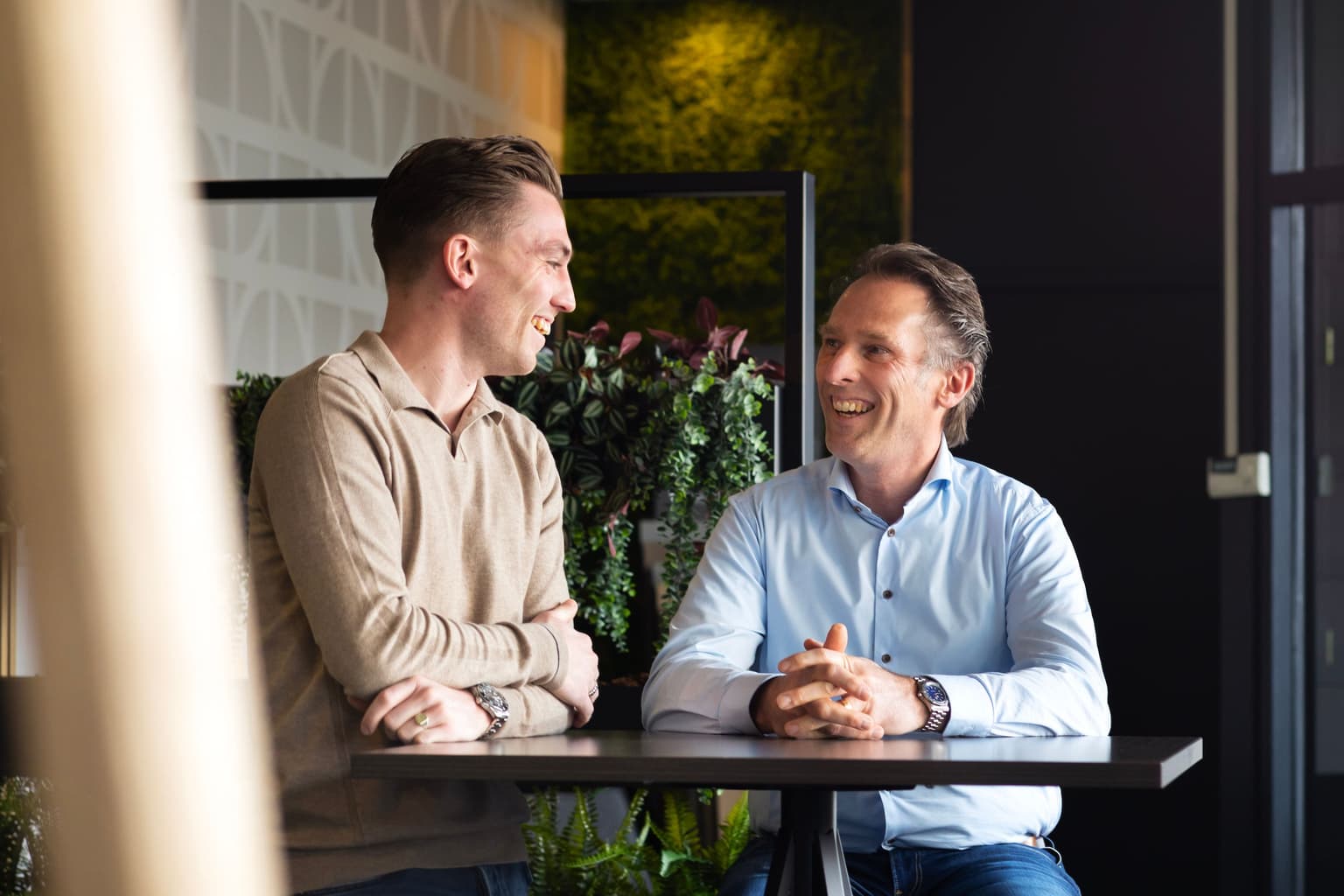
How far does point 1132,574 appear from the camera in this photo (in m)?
5.18

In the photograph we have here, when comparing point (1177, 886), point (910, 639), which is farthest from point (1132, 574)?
point (910, 639)

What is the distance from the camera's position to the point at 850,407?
7.14 feet

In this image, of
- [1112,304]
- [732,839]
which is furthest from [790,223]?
[1112,304]

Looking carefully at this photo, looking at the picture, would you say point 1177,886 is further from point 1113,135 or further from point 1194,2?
point 1194,2

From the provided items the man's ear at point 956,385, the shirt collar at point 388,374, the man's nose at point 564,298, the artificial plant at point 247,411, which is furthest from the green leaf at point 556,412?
the shirt collar at point 388,374

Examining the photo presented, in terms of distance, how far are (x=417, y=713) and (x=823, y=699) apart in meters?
0.43

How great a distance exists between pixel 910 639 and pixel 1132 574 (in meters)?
3.41

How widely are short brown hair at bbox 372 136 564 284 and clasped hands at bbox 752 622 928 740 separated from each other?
636mm

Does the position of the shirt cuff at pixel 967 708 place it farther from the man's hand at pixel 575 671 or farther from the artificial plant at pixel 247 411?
the artificial plant at pixel 247 411

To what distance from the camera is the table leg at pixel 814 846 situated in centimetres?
155

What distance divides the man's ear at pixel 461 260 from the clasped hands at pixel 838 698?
1.95 feet

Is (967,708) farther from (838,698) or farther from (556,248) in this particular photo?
(556,248)

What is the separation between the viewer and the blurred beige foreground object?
0.24 meters

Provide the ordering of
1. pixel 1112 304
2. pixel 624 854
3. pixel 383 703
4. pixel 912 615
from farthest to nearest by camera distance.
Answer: pixel 1112 304, pixel 624 854, pixel 912 615, pixel 383 703
